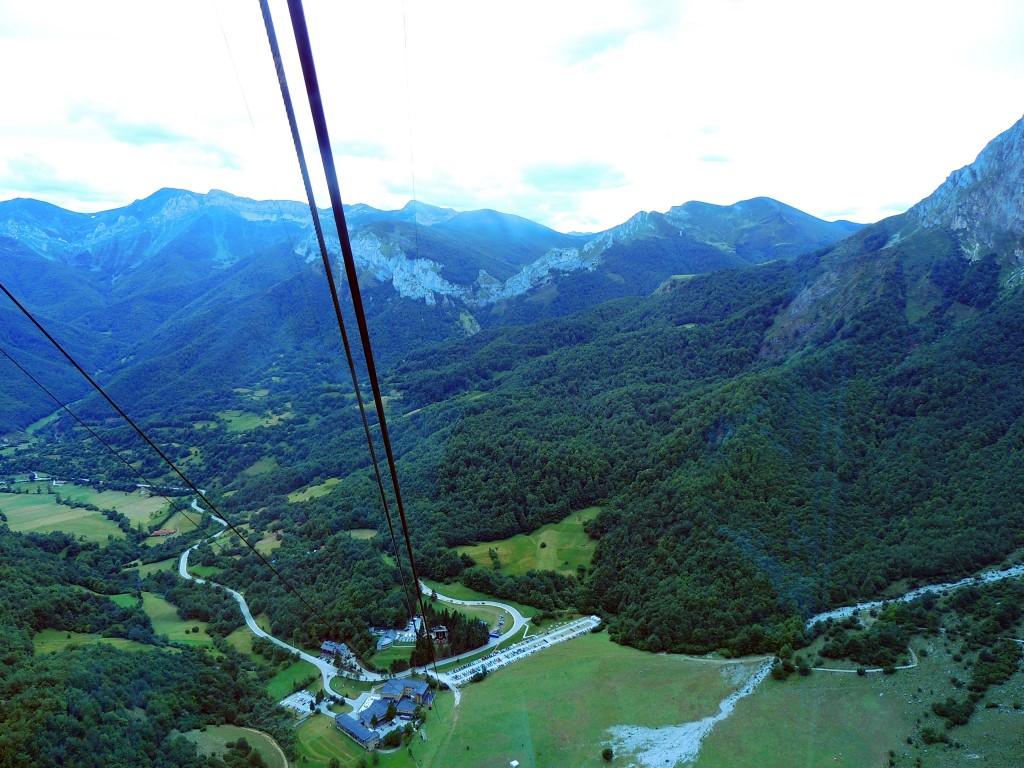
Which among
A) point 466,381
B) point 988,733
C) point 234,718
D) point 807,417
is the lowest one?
point 988,733

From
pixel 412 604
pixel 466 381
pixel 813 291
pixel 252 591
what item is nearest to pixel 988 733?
pixel 412 604

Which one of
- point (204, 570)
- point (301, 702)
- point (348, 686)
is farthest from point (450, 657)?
point (204, 570)

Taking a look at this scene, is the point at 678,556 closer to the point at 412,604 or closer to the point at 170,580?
the point at 412,604

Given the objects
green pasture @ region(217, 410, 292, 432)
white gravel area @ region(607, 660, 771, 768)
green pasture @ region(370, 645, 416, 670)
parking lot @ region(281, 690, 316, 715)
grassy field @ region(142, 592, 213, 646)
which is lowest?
white gravel area @ region(607, 660, 771, 768)

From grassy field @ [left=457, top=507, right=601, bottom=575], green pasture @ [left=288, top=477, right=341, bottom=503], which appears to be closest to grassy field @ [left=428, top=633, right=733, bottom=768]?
grassy field @ [left=457, top=507, right=601, bottom=575]

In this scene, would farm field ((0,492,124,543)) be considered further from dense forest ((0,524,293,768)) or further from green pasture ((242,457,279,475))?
dense forest ((0,524,293,768))
